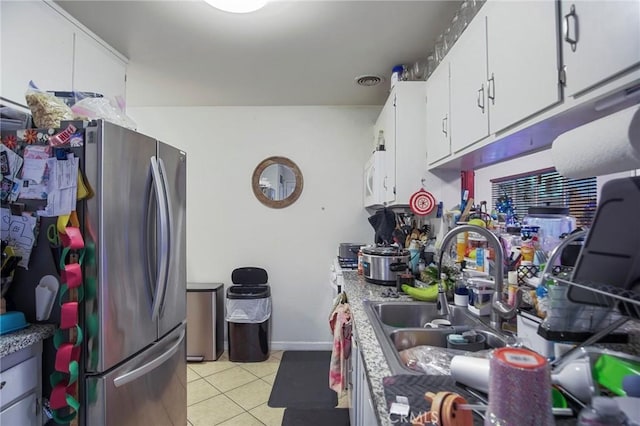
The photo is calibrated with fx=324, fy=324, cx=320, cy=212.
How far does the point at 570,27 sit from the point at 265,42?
174 cm

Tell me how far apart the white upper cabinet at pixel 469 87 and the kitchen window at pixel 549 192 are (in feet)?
1.36

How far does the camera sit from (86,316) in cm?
124

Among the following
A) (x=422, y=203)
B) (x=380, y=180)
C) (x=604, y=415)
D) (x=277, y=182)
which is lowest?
(x=604, y=415)

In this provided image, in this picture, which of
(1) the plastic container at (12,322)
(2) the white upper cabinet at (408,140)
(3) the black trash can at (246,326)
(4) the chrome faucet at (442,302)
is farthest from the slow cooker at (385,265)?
(1) the plastic container at (12,322)

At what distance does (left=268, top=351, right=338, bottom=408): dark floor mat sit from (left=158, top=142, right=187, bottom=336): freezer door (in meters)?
1.12

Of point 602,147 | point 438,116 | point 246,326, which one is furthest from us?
point 246,326

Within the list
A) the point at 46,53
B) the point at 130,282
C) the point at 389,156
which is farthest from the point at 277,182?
the point at 130,282

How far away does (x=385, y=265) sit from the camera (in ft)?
6.93

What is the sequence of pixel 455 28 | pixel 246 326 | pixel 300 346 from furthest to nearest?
pixel 300 346 < pixel 246 326 < pixel 455 28

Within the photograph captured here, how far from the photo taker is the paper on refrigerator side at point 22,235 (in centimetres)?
126

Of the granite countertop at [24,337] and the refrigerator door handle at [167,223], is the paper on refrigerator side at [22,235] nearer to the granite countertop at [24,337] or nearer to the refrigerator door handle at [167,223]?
the granite countertop at [24,337]

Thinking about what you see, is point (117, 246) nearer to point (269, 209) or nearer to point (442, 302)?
point (442, 302)

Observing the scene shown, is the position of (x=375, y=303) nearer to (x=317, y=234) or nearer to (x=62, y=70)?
(x=317, y=234)

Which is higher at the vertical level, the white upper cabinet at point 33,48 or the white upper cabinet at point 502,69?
the white upper cabinet at point 33,48
